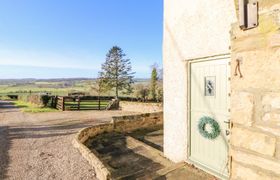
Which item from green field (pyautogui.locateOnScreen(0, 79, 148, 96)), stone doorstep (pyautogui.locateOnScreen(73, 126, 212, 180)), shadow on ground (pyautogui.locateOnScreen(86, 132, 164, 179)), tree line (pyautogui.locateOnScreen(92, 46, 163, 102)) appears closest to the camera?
stone doorstep (pyautogui.locateOnScreen(73, 126, 212, 180))

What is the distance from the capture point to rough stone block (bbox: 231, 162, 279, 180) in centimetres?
182

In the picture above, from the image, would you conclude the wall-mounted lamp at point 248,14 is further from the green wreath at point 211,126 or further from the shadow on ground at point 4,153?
the shadow on ground at point 4,153

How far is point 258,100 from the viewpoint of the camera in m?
1.85

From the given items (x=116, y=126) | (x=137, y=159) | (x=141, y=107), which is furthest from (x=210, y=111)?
(x=141, y=107)

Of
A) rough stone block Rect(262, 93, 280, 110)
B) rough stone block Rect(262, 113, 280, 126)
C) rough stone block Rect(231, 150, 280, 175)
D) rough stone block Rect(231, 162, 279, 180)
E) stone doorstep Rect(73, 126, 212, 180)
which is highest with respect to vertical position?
rough stone block Rect(262, 93, 280, 110)

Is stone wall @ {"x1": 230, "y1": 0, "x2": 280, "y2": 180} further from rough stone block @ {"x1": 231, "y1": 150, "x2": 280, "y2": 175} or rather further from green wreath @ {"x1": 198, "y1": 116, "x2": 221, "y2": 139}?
green wreath @ {"x1": 198, "y1": 116, "x2": 221, "y2": 139}

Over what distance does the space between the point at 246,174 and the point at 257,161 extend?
17cm

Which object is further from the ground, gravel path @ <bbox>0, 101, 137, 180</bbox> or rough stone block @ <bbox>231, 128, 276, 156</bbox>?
rough stone block @ <bbox>231, 128, 276, 156</bbox>

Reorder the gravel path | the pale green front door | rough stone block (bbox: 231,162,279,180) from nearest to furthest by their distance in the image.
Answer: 1. rough stone block (bbox: 231,162,279,180)
2. the pale green front door
3. the gravel path

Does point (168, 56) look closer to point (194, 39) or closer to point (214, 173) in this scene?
point (194, 39)

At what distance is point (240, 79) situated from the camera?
2.00 m

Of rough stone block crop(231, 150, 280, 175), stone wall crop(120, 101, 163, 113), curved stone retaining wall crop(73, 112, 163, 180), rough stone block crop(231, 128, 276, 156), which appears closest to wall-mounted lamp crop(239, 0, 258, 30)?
rough stone block crop(231, 128, 276, 156)

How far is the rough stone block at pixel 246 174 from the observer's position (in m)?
1.82

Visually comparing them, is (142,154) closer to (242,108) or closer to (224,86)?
(224,86)
